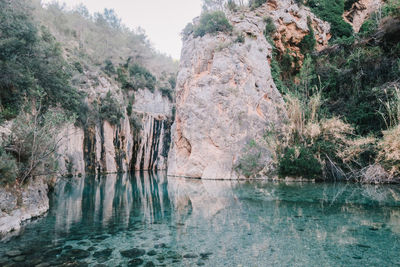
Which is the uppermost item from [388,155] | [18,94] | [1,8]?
[1,8]

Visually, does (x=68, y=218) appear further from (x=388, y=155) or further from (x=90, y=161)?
(x=90, y=161)

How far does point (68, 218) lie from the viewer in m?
5.40

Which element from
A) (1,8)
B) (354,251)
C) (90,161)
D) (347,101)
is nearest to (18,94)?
(1,8)

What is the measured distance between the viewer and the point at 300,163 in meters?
11.6

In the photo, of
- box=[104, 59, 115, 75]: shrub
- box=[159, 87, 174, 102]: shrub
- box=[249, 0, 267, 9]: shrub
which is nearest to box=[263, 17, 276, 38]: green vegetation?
box=[249, 0, 267, 9]: shrub

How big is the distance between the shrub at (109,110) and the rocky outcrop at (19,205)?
17320 mm

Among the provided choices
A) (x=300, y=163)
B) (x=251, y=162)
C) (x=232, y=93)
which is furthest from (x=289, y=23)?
(x=300, y=163)

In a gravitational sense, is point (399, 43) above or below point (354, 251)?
above

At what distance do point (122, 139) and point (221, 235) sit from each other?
884 inches

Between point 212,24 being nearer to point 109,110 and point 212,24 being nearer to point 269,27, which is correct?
point 269,27

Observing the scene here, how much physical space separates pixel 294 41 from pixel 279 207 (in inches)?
713

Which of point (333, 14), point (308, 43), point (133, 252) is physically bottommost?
point (133, 252)

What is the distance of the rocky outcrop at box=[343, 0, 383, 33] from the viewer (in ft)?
73.7

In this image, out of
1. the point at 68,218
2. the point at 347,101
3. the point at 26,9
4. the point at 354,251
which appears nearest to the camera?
the point at 354,251
